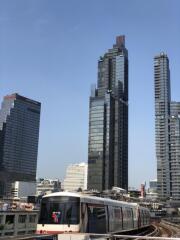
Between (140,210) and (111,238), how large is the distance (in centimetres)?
3448

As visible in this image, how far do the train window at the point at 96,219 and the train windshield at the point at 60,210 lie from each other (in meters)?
1.70

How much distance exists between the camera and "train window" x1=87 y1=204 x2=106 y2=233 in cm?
2886

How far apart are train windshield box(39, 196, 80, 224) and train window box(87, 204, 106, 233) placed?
5.59 ft

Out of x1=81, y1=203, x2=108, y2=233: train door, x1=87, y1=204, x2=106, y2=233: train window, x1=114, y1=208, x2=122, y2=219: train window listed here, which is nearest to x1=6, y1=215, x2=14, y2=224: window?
x1=114, y1=208, x2=122, y2=219: train window

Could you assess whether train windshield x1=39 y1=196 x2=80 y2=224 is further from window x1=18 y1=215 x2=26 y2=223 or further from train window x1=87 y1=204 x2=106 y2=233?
window x1=18 y1=215 x2=26 y2=223

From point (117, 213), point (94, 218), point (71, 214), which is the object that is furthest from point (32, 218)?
point (71, 214)

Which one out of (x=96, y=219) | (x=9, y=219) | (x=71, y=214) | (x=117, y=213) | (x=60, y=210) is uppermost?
(x=60, y=210)

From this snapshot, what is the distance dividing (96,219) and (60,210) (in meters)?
3.68

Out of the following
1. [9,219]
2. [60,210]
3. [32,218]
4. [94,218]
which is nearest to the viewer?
[60,210]

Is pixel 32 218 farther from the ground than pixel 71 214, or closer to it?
→ closer to it

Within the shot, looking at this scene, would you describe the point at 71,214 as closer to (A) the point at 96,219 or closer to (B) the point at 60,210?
(B) the point at 60,210

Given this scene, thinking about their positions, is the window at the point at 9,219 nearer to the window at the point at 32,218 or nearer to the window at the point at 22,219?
the window at the point at 22,219

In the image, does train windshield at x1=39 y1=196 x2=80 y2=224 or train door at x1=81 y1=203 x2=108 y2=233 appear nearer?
train windshield at x1=39 y1=196 x2=80 y2=224

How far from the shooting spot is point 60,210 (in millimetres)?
27562
